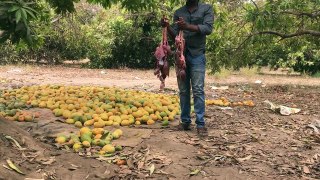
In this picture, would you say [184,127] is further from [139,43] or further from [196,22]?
[139,43]

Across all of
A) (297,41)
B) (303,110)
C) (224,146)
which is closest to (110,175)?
(224,146)

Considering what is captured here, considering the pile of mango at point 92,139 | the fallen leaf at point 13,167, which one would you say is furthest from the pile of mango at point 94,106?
the fallen leaf at point 13,167

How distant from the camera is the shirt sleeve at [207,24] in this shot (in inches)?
187

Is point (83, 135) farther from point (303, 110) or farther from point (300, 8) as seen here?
point (300, 8)

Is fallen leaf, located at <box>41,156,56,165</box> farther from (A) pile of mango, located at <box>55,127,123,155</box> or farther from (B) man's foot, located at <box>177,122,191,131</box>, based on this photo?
(B) man's foot, located at <box>177,122,191,131</box>

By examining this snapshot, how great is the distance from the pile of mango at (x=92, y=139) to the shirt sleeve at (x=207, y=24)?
1573 millimetres

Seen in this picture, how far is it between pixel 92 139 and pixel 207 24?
6.37 ft

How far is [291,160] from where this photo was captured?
4.25 m

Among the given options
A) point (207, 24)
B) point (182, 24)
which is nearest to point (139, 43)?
point (207, 24)

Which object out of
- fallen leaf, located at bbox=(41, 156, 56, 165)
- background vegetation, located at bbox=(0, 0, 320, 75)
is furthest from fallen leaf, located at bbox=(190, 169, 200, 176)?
background vegetation, located at bbox=(0, 0, 320, 75)

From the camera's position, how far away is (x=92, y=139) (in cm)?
438

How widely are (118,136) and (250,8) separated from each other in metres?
6.16

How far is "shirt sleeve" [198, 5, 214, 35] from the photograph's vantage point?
4754 mm

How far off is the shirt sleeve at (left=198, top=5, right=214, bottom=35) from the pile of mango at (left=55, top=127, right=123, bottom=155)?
5.16ft
